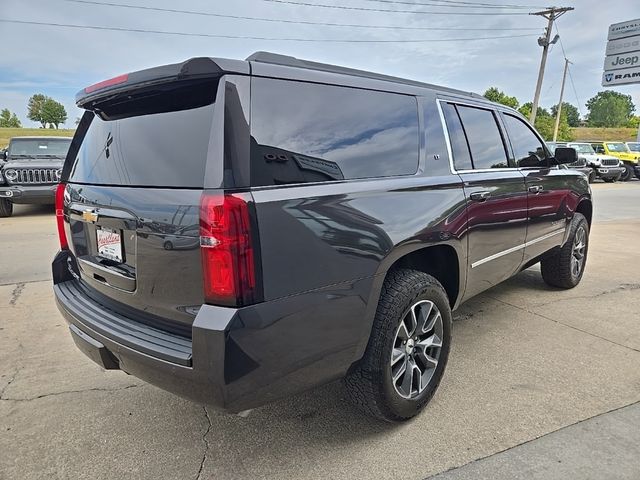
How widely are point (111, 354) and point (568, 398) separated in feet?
8.60

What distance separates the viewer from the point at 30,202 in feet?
33.8

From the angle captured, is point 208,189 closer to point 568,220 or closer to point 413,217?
point 413,217

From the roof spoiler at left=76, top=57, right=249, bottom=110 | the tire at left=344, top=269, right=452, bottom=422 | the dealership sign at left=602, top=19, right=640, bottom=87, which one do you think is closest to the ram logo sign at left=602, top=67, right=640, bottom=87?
the dealership sign at left=602, top=19, right=640, bottom=87

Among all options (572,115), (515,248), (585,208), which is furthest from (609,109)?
(515,248)

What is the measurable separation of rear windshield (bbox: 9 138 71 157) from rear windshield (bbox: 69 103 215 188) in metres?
10.0

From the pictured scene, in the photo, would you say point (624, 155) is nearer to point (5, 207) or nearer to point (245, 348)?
point (5, 207)

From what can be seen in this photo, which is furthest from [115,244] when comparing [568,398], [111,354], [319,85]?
[568,398]

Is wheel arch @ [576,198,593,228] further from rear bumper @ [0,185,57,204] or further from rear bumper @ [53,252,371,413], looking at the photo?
rear bumper @ [0,185,57,204]

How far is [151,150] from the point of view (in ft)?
7.11

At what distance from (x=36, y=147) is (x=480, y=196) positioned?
11.4 metres

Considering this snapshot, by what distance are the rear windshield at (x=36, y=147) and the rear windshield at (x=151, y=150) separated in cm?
1001

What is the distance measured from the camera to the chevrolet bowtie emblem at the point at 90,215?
2.32 metres

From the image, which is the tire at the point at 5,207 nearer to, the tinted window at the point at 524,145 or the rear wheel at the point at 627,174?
the tinted window at the point at 524,145

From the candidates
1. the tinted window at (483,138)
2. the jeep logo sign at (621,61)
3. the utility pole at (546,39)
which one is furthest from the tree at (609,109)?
the tinted window at (483,138)
